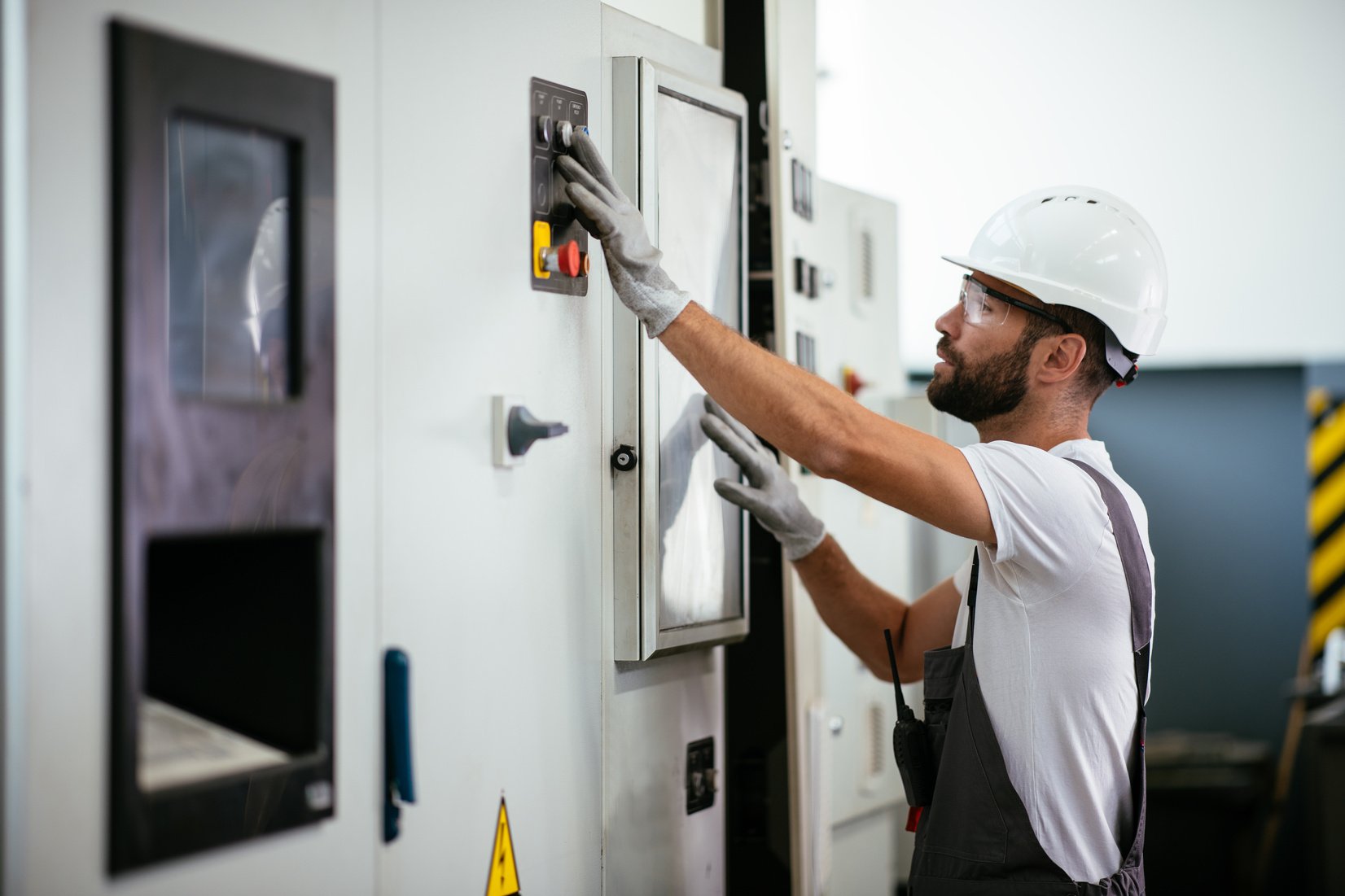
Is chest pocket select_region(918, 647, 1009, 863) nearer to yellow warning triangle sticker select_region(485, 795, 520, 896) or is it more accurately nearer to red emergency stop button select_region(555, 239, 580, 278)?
yellow warning triangle sticker select_region(485, 795, 520, 896)

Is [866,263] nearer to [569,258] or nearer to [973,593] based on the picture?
[973,593]

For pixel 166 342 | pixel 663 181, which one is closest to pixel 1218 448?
pixel 663 181

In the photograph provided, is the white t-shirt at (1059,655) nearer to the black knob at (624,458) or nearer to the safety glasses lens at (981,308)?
the safety glasses lens at (981,308)

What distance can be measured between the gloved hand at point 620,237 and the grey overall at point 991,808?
68 centimetres

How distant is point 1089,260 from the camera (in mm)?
1790

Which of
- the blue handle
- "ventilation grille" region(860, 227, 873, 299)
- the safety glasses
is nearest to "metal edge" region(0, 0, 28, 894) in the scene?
the blue handle

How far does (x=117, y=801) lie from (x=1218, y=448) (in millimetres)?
4786

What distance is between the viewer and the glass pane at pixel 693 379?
67.4 inches

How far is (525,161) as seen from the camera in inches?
58.8

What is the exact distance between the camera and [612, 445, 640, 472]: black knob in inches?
65.0

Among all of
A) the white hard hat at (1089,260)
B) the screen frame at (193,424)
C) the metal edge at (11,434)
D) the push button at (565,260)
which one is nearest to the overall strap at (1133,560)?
the white hard hat at (1089,260)

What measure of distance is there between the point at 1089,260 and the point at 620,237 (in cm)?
77

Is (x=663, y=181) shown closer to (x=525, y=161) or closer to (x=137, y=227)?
(x=525, y=161)

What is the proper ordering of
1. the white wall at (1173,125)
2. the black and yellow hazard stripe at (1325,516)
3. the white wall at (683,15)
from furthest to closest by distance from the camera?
the black and yellow hazard stripe at (1325,516), the white wall at (1173,125), the white wall at (683,15)
